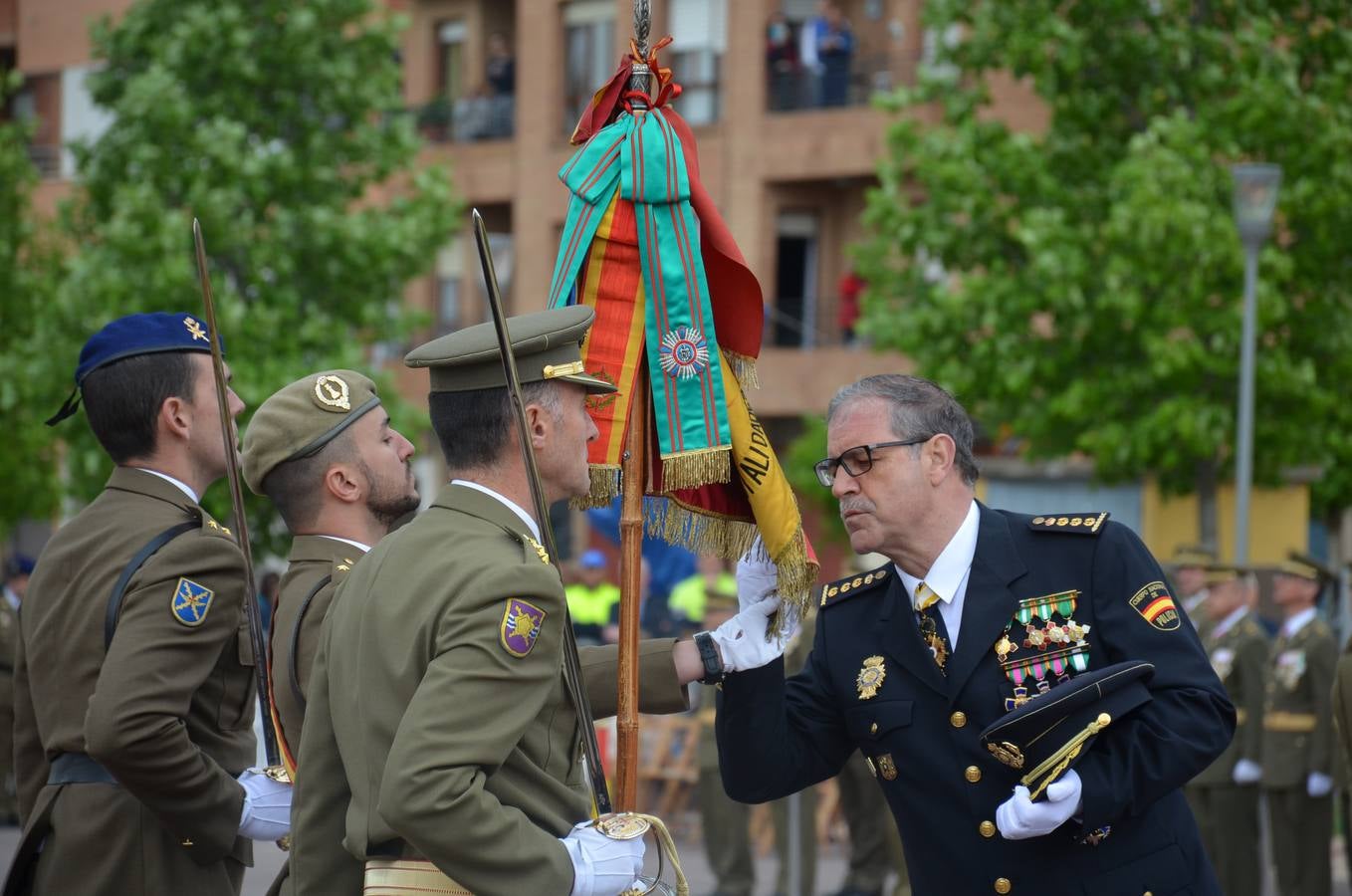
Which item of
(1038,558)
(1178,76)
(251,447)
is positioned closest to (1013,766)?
(1038,558)

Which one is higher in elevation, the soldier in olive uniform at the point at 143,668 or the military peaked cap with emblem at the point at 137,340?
the military peaked cap with emblem at the point at 137,340

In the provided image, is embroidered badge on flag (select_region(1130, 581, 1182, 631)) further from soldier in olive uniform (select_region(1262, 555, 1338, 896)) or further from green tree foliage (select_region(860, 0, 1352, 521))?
green tree foliage (select_region(860, 0, 1352, 521))

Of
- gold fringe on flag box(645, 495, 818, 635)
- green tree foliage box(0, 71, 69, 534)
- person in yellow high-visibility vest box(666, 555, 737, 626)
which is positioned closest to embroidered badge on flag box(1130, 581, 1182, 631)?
gold fringe on flag box(645, 495, 818, 635)

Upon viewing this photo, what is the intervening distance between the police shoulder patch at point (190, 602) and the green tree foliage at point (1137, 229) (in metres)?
13.9

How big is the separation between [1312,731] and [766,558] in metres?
8.33

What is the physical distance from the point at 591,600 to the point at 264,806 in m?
9.97

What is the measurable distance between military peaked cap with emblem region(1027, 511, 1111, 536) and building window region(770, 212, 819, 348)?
24050 millimetres

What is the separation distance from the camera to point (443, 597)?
11.3ft

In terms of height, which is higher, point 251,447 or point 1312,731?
point 251,447

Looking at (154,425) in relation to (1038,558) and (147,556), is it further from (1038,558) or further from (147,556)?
(1038,558)

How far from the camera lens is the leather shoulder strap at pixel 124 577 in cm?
459

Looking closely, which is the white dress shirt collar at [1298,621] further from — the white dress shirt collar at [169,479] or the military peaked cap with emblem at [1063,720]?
the white dress shirt collar at [169,479]

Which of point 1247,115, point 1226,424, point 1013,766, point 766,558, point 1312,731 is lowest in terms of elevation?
point 1312,731

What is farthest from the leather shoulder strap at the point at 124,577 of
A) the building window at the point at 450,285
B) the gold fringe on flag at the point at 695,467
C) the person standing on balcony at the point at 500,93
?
the building window at the point at 450,285
